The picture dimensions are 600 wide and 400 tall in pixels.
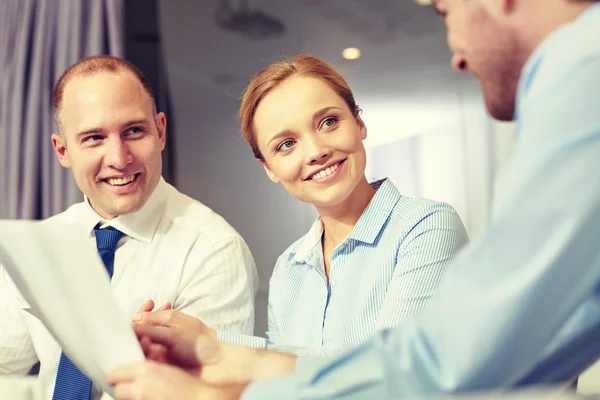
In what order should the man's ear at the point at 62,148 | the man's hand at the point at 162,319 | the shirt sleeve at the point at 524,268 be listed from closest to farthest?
1. the shirt sleeve at the point at 524,268
2. the man's hand at the point at 162,319
3. the man's ear at the point at 62,148

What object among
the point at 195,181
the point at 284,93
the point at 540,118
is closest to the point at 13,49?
the point at 195,181

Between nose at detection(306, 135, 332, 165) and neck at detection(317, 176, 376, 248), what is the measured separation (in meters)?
0.10

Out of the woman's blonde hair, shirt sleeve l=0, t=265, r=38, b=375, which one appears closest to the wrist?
the woman's blonde hair

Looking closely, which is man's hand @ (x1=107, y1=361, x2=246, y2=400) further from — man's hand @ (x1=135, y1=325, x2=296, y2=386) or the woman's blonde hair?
the woman's blonde hair

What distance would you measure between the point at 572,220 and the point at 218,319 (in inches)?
46.2

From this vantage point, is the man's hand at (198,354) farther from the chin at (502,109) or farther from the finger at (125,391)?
the chin at (502,109)

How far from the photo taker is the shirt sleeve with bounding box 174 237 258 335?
1.58 meters

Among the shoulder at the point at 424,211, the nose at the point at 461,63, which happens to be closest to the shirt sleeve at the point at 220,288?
the shoulder at the point at 424,211

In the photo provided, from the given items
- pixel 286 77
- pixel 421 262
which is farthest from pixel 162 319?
pixel 286 77

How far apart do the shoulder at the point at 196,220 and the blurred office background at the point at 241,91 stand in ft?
1.86

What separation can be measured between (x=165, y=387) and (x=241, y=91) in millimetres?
1749

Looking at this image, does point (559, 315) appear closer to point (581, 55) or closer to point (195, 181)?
point (581, 55)

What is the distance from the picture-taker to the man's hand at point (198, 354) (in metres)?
0.94

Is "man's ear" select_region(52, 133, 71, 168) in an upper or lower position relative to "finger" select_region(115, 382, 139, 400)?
lower
